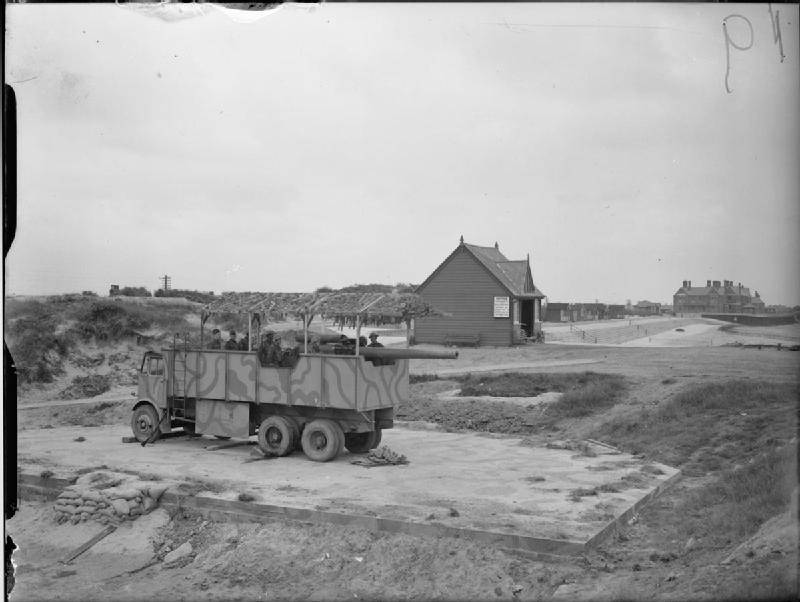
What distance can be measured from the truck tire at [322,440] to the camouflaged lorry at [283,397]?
19 mm

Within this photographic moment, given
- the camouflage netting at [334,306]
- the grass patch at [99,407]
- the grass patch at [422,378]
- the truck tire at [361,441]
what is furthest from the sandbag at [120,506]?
the grass patch at [422,378]

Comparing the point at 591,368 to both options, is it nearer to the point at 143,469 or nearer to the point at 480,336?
the point at 480,336

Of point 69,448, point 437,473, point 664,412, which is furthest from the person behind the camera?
point 664,412

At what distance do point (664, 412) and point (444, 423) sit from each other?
5845 mm

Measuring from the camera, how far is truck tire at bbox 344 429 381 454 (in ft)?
48.9

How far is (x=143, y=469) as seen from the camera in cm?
1309

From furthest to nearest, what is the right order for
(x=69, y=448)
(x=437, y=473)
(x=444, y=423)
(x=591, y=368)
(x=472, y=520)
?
(x=591, y=368) < (x=444, y=423) < (x=69, y=448) < (x=437, y=473) < (x=472, y=520)

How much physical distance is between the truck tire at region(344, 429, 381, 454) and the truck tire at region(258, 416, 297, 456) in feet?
4.08

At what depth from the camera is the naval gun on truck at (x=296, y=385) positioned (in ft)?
44.3

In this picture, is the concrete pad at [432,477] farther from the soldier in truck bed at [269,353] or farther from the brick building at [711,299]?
the brick building at [711,299]

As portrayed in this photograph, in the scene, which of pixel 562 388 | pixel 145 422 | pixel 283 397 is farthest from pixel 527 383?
pixel 145 422

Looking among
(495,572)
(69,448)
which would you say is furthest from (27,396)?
(495,572)

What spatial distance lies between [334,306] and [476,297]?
65.7ft

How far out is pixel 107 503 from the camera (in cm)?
1091
